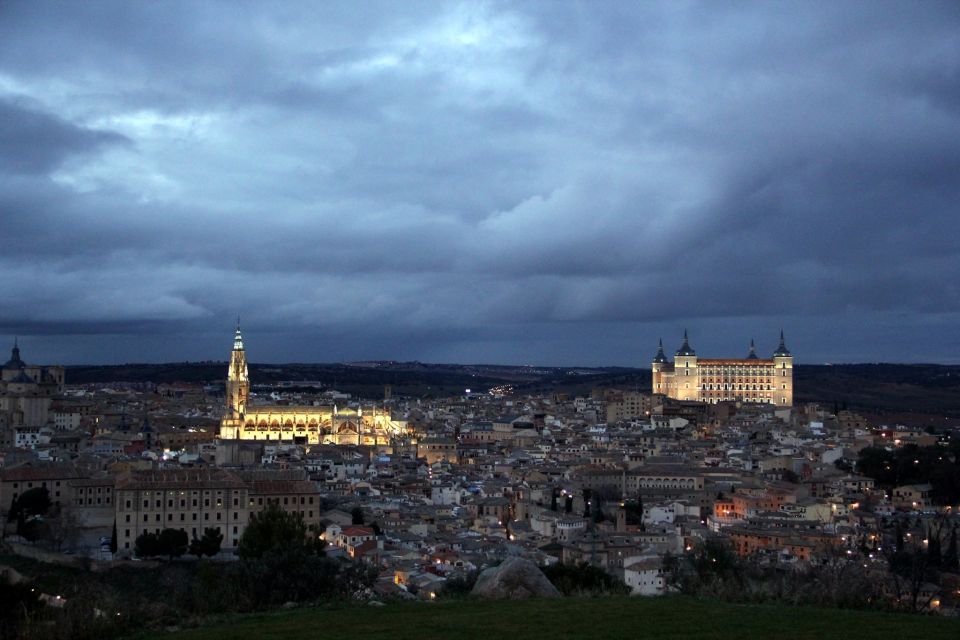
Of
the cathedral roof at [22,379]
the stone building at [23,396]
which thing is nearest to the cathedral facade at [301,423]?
the stone building at [23,396]

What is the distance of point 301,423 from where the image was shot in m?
93.2

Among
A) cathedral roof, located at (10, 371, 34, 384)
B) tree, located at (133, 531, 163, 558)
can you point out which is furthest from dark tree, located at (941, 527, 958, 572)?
cathedral roof, located at (10, 371, 34, 384)

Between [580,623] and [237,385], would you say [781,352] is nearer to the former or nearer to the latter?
[237,385]

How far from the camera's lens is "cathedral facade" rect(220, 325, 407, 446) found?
88125mm

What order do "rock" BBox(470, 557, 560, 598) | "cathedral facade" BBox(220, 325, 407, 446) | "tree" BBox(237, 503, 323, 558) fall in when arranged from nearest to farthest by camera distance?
"rock" BBox(470, 557, 560, 598)
"tree" BBox(237, 503, 323, 558)
"cathedral facade" BBox(220, 325, 407, 446)

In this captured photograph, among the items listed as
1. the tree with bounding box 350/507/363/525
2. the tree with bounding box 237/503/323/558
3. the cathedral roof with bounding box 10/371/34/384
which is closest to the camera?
the tree with bounding box 237/503/323/558

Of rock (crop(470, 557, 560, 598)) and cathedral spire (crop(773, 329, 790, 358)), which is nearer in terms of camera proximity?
rock (crop(470, 557, 560, 598))

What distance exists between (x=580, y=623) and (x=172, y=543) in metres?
27.9

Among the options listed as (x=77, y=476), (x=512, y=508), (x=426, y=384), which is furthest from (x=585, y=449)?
(x=426, y=384)

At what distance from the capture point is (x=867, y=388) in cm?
15362

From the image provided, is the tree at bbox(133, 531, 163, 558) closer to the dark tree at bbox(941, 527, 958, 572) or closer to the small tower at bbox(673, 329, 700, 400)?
the dark tree at bbox(941, 527, 958, 572)

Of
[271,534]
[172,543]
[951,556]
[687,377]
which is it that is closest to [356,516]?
[172,543]

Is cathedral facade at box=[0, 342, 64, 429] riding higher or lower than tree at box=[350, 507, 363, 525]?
higher

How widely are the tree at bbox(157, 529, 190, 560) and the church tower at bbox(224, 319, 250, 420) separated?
51.1 meters
